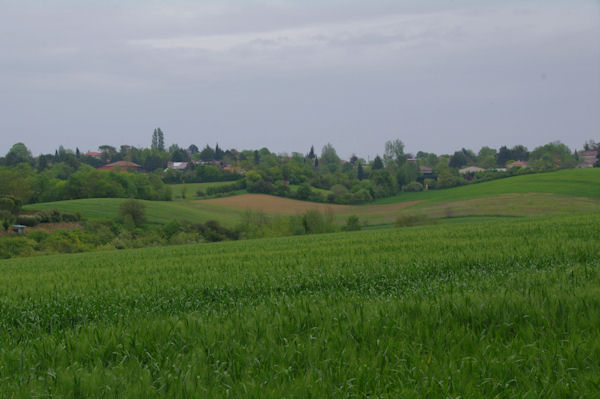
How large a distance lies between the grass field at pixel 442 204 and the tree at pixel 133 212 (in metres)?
2.36

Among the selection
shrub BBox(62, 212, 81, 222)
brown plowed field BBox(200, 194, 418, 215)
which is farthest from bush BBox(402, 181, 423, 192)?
shrub BBox(62, 212, 81, 222)

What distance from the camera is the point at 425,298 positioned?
5137 millimetres

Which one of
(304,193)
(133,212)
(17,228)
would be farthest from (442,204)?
(17,228)

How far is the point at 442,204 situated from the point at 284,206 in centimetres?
3784

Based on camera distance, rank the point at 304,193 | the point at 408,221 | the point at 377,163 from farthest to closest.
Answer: the point at 377,163 < the point at 304,193 < the point at 408,221

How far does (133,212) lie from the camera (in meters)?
86.9

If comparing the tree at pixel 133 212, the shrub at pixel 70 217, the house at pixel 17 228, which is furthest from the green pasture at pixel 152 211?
the house at pixel 17 228

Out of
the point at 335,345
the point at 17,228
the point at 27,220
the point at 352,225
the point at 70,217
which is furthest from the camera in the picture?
the point at 70,217

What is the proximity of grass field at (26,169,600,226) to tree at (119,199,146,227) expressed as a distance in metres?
2.36

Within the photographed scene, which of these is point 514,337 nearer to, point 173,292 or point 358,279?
point 358,279

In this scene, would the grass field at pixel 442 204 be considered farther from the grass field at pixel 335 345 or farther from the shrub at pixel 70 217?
the grass field at pixel 335 345

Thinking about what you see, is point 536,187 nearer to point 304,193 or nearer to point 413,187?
point 413,187

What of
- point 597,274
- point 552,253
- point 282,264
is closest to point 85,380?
point 597,274

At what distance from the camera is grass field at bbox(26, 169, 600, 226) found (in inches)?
Answer: 2813
